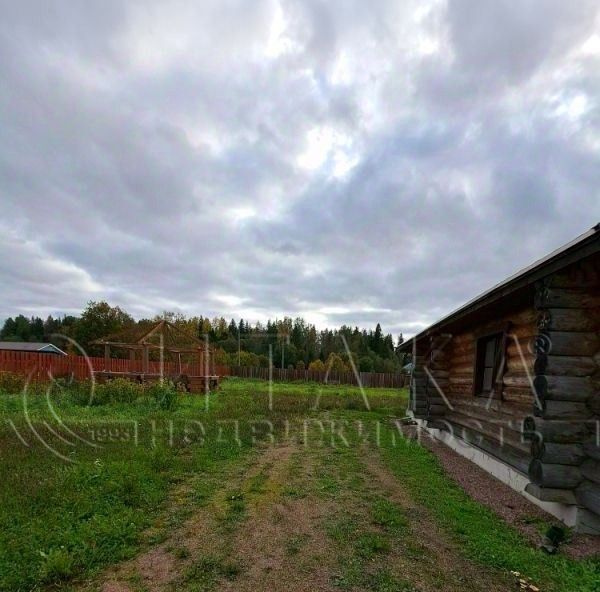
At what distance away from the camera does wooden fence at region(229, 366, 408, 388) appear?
120 feet

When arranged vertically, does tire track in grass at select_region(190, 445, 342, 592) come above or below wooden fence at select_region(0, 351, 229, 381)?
below

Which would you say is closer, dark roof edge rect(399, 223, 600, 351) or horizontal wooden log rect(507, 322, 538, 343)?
dark roof edge rect(399, 223, 600, 351)

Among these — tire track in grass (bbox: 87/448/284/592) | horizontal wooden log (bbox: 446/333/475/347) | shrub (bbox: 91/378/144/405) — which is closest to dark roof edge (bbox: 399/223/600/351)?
horizontal wooden log (bbox: 446/333/475/347)

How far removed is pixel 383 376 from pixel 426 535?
3347cm

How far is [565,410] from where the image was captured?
467 centimetres

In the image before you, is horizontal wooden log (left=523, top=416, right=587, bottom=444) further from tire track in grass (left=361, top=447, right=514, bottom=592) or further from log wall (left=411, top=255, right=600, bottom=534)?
tire track in grass (left=361, top=447, right=514, bottom=592)

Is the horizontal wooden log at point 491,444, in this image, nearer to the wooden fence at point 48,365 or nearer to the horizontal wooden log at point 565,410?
the horizontal wooden log at point 565,410

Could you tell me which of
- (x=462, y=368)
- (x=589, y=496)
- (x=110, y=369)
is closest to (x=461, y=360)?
(x=462, y=368)

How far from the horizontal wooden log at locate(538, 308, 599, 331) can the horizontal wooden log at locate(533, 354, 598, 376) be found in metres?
0.33

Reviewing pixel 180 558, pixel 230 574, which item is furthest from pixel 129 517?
pixel 230 574

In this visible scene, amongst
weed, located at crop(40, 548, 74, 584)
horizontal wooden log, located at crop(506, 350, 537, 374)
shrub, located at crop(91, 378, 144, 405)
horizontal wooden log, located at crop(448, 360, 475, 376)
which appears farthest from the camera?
shrub, located at crop(91, 378, 144, 405)

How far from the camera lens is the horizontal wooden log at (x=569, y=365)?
4672 mm

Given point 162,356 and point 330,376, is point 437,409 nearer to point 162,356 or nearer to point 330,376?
point 162,356

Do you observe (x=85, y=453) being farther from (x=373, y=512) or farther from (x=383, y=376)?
(x=383, y=376)
